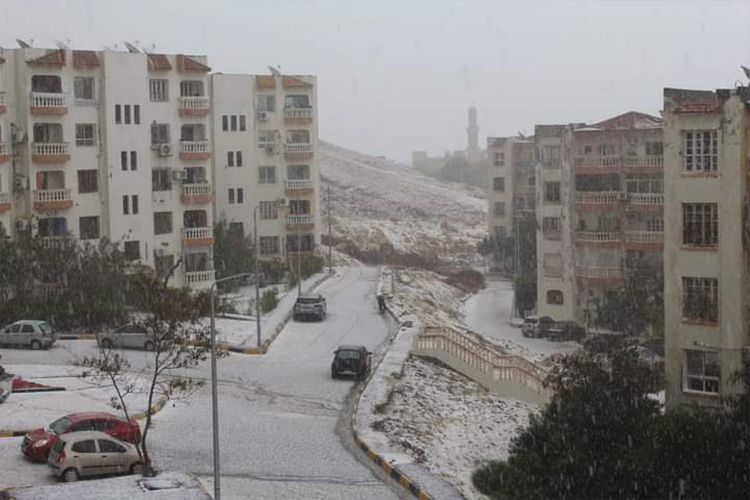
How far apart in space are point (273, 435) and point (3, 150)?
85.4 feet

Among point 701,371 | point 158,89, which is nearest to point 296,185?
point 158,89

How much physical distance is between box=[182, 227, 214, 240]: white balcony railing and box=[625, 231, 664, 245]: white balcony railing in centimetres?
2091

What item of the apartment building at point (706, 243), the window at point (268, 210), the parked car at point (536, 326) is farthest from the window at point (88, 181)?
the apartment building at point (706, 243)

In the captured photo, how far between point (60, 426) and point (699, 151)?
1748cm

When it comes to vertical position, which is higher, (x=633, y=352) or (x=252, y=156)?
(x=252, y=156)

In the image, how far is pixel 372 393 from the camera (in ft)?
121

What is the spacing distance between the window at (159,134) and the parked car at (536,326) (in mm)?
20622

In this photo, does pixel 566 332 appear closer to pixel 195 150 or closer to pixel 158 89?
pixel 195 150

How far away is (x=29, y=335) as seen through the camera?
43469 mm

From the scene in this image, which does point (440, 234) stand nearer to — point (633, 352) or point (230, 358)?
point (230, 358)

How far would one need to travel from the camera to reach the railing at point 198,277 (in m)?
57.7

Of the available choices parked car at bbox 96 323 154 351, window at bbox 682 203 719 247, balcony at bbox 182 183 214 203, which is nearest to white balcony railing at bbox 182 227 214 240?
balcony at bbox 182 183 214 203

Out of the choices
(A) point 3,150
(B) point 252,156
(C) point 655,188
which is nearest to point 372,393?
(A) point 3,150

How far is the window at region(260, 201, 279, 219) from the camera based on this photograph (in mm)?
69438
